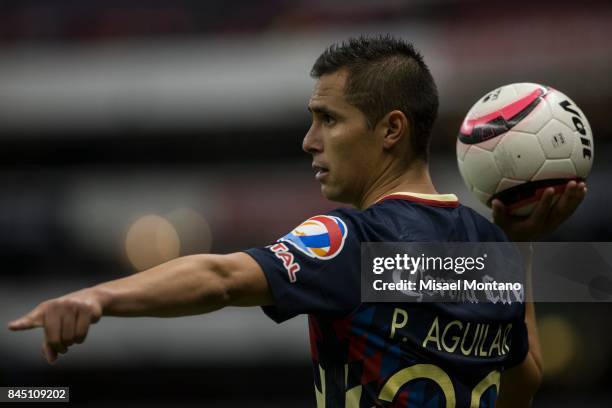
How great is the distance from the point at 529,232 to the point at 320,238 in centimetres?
140

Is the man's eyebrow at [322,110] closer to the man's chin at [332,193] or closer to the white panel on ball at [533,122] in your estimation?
the man's chin at [332,193]

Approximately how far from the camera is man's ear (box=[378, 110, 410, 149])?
169 inches

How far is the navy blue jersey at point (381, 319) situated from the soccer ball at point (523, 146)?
59 centimetres

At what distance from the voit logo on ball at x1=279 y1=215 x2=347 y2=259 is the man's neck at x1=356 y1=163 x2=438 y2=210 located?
553mm

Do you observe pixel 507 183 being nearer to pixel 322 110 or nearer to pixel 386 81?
pixel 386 81

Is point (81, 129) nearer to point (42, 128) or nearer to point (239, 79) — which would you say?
point (42, 128)

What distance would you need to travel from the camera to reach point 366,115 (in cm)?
428

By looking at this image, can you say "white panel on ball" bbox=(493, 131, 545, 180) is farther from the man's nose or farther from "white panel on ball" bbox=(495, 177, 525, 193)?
Answer: the man's nose

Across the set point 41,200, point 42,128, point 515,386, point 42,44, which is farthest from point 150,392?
point 515,386

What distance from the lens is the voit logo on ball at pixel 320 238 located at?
3729mm

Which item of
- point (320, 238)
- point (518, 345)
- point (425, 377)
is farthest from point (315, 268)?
point (518, 345)

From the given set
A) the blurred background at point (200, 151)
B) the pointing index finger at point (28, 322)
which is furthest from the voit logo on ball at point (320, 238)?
the blurred background at point (200, 151)

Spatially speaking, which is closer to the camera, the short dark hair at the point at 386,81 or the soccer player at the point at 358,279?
the soccer player at the point at 358,279

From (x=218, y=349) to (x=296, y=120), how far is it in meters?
5.87
